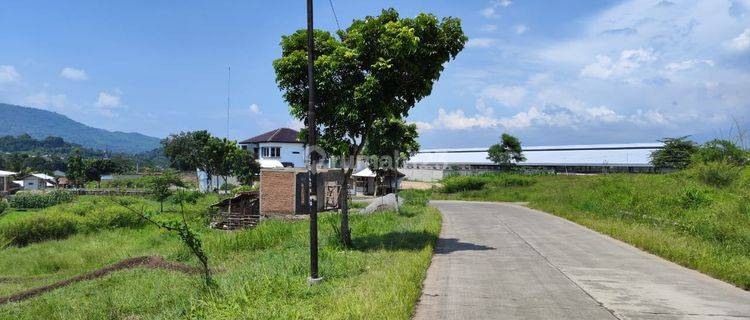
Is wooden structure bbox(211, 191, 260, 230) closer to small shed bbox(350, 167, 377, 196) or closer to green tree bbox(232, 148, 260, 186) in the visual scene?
small shed bbox(350, 167, 377, 196)

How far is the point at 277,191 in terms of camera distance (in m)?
33.3

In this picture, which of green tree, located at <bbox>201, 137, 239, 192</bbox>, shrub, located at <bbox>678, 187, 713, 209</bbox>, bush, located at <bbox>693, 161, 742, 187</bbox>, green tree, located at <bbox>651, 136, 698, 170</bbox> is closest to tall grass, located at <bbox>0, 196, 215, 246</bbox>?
shrub, located at <bbox>678, 187, 713, 209</bbox>

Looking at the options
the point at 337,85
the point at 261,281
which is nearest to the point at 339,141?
the point at 337,85

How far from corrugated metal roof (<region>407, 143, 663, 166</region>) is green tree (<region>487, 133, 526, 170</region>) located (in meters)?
4.49

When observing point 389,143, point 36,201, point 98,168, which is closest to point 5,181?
point 98,168

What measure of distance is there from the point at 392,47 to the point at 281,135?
63130 millimetres

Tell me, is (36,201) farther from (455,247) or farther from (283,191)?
(455,247)

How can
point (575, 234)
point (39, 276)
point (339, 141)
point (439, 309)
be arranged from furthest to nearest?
point (39, 276) → point (575, 234) → point (339, 141) → point (439, 309)

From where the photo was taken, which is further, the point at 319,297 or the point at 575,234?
the point at 575,234

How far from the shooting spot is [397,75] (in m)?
13.2

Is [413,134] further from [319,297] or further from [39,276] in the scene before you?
[319,297]

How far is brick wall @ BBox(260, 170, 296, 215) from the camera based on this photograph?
33.1m

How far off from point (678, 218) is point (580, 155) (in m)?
55.2

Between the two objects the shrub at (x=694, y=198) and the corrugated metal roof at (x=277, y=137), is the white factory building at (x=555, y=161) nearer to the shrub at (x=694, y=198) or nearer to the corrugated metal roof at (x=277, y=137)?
the corrugated metal roof at (x=277, y=137)
